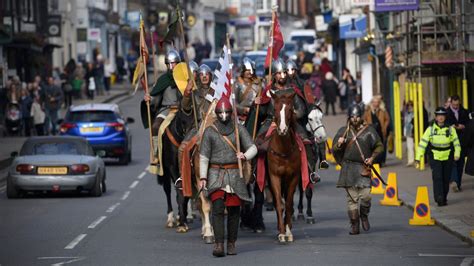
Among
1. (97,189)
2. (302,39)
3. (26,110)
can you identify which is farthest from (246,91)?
(302,39)

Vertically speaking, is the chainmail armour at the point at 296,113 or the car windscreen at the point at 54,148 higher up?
the chainmail armour at the point at 296,113

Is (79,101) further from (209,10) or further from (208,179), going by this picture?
(209,10)

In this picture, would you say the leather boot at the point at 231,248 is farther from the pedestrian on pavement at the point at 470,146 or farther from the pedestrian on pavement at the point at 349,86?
the pedestrian on pavement at the point at 349,86

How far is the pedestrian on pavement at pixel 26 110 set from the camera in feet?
162

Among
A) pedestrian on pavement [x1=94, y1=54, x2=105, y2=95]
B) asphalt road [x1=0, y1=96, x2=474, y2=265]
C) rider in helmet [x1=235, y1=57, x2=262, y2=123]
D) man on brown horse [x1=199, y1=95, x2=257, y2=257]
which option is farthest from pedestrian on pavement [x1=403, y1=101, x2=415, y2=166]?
pedestrian on pavement [x1=94, y1=54, x2=105, y2=95]

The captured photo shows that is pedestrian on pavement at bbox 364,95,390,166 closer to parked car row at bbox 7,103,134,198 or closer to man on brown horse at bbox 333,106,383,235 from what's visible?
parked car row at bbox 7,103,134,198

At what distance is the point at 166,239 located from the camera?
2102 cm

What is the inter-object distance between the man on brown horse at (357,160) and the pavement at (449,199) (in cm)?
141

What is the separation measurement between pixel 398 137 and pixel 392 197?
1184 centimetres

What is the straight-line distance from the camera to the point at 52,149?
3019cm

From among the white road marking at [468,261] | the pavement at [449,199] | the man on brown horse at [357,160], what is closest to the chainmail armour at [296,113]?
the man on brown horse at [357,160]

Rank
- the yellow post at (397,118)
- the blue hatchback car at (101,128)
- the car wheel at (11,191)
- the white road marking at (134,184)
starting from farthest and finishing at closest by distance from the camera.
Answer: the blue hatchback car at (101,128) < the yellow post at (397,118) < the white road marking at (134,184) < the car wheel at (11,191)

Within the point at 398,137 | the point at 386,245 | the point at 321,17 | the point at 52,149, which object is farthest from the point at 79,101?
the point at 386,245

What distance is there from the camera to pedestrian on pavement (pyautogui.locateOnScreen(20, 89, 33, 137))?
4931 cm
